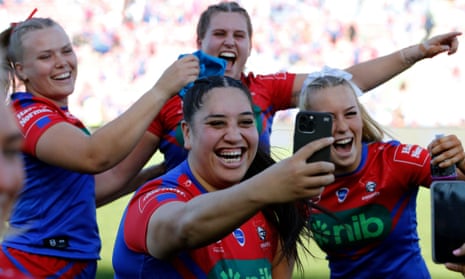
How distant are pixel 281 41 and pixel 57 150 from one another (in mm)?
11602

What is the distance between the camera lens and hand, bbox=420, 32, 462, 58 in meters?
4.15

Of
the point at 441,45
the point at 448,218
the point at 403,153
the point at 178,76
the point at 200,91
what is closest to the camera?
the point at 448,218

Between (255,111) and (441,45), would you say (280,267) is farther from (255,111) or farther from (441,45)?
(441,45)

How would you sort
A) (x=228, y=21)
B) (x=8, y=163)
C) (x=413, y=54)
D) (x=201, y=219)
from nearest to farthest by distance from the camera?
(x=8, y=163) < (x=201, y=219) < (x=413, y=54) < (x=228, y=21)

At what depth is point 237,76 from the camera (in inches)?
172

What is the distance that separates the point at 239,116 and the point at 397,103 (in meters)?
11.6

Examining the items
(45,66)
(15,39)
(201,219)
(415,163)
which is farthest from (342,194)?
(201,219)

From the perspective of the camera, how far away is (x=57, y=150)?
3139 mm

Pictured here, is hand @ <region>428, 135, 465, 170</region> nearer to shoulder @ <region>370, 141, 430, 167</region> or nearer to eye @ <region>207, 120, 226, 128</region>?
shoulder @ <region>370, 141, 430, 167</region>

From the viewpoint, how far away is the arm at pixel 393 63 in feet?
13.7

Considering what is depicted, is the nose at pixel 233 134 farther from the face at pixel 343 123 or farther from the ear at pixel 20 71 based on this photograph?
the ear at pixel 20 71

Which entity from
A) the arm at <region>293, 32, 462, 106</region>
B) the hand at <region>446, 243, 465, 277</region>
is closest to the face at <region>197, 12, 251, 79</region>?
the arm at <region>293, 32, 462, 106</region>

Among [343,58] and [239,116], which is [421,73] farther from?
[239,116]

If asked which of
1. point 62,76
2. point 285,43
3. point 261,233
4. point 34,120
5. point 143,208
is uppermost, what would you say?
point 62,76
